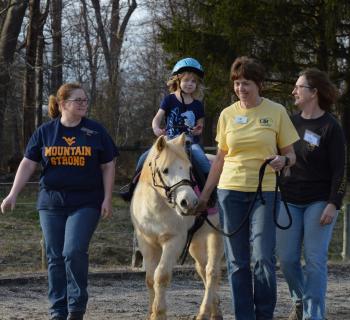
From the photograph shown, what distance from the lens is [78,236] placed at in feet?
18.7

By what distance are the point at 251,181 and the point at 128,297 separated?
2918 millimetres

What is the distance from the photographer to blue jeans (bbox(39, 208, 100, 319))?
5.71 m

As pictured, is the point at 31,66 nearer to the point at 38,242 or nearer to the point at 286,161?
the point at 38,242

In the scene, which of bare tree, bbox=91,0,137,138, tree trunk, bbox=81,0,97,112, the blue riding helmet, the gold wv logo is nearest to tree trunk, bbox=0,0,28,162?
tree trunk, bbox=81,0,97,112

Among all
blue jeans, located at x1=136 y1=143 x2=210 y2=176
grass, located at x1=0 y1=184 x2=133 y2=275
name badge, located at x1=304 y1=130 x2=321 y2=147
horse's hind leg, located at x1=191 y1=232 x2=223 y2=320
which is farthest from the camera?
grass, located at x1=0 y1=184 x2=133 y2=275

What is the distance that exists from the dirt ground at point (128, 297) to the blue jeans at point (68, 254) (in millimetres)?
694

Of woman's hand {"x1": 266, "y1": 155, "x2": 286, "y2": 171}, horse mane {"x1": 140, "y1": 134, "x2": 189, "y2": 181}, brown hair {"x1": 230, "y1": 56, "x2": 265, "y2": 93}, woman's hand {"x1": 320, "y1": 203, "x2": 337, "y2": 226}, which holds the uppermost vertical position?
brown hair {"x1": 230, "y1": 56, "x2": 265, "y2": 93}

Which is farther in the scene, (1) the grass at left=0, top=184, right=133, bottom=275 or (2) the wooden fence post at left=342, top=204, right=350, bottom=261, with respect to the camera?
(1) the grass at left=0, top=184, right=133, bottom=275

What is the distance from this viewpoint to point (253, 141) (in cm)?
524

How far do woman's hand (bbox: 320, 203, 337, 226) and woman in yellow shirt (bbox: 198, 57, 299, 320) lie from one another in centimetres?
39

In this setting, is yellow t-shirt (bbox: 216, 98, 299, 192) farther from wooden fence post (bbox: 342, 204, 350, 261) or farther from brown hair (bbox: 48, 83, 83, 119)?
wooden fence post (bbox: 342, 204, 350, 261)

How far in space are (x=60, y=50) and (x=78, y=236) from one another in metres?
20.7

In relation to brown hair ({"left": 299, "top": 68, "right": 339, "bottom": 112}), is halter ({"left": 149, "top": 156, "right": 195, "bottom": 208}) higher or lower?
lower

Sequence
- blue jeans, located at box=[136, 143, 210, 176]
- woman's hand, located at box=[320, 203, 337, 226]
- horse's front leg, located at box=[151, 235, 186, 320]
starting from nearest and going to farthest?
woman's hand, located at box=[320, 203, 337, 226], horse's front leg, located at box=[151, 235, 186, 320], blue jeans, located at box=[136, 143, 210, 176]
